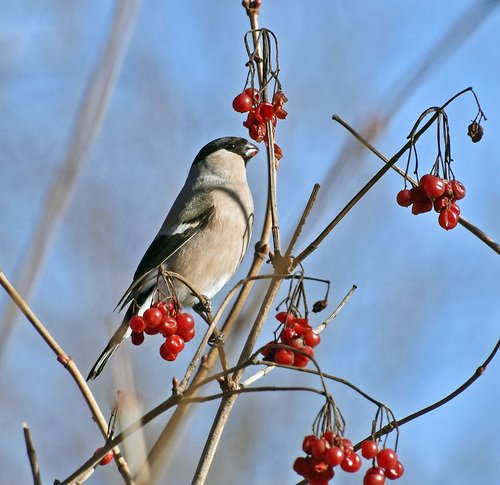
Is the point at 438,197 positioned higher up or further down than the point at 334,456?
higher up

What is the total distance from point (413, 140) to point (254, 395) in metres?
2.93

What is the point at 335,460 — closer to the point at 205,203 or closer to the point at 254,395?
the point at 205,203

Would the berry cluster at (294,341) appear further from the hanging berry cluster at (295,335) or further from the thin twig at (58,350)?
the thin twig at (58,350)

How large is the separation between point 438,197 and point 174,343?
0.69 m

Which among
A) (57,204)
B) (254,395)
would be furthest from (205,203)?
(57,204)

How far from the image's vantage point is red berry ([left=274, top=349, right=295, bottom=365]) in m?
1.61

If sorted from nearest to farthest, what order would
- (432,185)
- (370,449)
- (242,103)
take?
(370,449), (432,185), (242,103)

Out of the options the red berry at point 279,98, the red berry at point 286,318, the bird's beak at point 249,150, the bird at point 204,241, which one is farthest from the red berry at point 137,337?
the bird's beak at point 249,150

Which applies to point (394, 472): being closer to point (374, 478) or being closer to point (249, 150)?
point (374, 478)

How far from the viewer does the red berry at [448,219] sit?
1.88m

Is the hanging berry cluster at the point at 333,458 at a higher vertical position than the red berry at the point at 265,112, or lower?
lower

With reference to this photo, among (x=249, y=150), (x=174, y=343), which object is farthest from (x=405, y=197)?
(x=249, y=150)

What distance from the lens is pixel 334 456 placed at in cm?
148

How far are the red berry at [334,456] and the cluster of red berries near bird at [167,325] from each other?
0.58m
